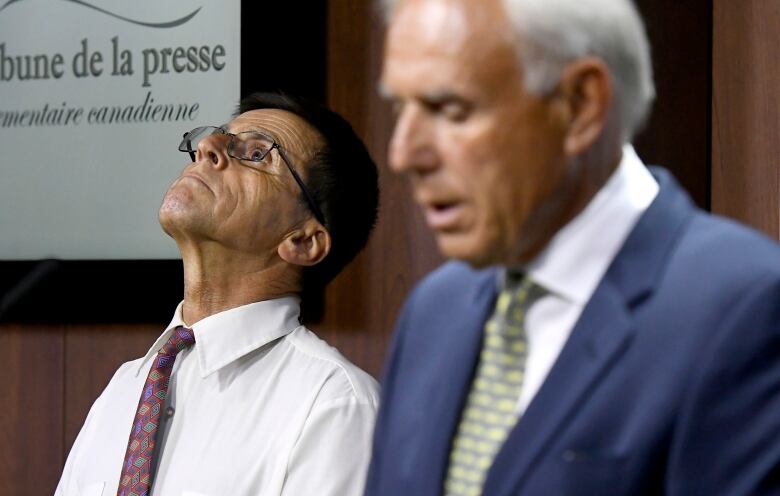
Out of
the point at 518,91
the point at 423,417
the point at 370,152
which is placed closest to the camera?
the point at 518,91

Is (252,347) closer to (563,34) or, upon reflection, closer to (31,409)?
(31,409)

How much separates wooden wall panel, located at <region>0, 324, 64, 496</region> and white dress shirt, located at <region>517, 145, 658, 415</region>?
1868 mm

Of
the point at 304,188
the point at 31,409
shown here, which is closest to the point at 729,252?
the point at 304,188

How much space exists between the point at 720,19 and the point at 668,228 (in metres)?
1.22

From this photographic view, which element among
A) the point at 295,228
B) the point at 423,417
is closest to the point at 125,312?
the point at 295,228

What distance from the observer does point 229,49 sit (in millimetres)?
2488

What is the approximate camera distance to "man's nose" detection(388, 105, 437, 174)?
955 mm

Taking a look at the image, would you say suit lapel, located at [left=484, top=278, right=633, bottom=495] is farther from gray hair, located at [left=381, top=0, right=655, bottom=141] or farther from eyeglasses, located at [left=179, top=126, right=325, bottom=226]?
eyeglasses, located at [left=179, top=126, right=325, bottom=226]

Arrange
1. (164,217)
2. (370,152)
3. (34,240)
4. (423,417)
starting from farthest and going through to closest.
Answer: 1. (34,240)
2. (370,152)
3. (164,217)
4. (423,417)

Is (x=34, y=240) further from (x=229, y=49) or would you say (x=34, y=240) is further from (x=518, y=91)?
(x=518, y=91)

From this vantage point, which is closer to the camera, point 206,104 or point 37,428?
point 206,104

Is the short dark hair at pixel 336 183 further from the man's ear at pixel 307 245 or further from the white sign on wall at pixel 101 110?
the white sign on wall at pixel 101 110

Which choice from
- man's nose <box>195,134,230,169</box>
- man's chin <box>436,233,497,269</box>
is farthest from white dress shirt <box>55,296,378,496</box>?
man's chin <box>436,233,497,269</box>

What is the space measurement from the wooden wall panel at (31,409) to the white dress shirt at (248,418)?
2.01 feet
